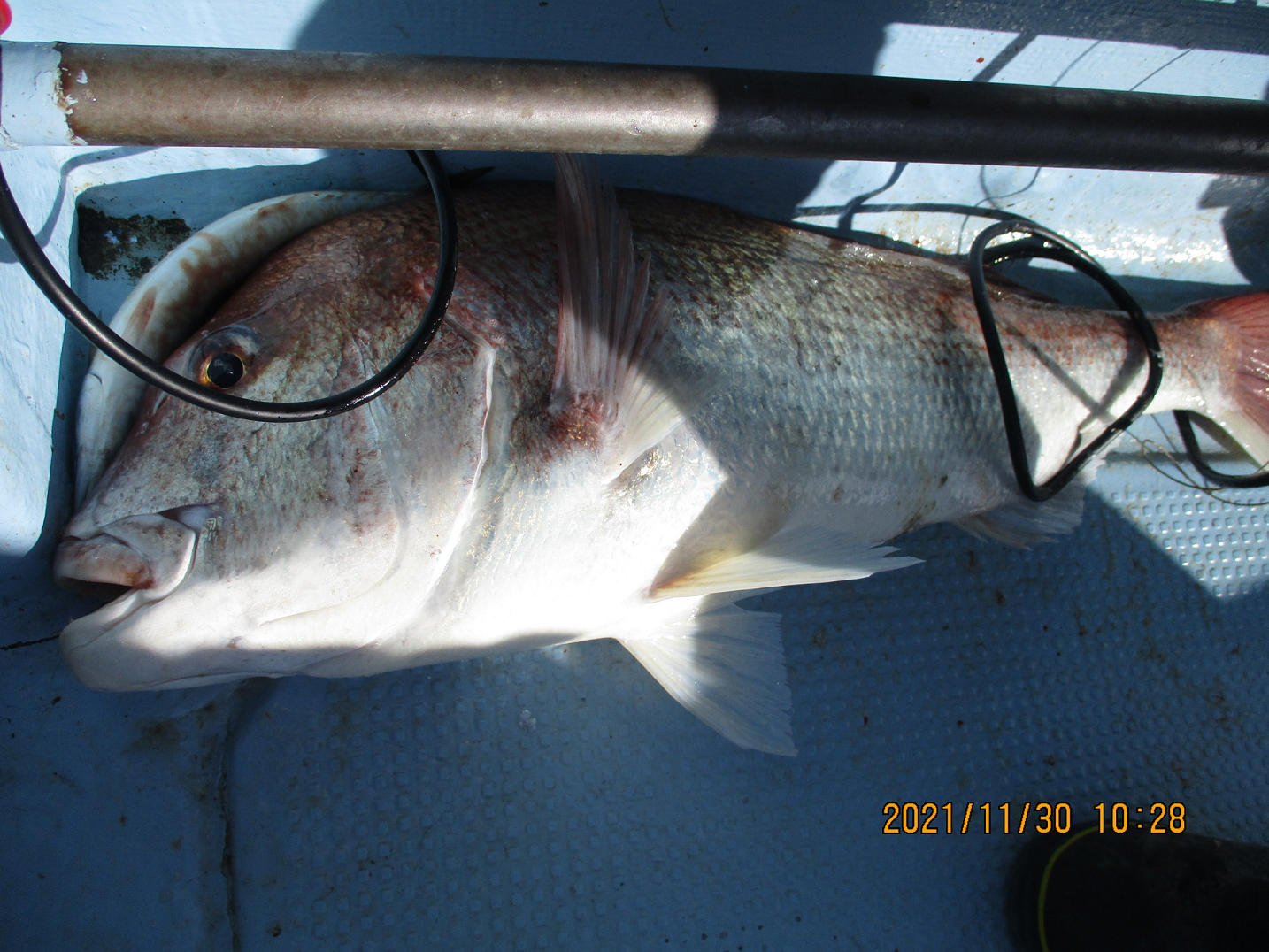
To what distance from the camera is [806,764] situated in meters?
1.68

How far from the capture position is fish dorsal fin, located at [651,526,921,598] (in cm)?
126

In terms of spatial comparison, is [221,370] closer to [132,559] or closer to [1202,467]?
[132,559]

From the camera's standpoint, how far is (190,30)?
4.03 ft

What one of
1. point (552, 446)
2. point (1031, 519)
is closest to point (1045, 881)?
point (1031, 519)

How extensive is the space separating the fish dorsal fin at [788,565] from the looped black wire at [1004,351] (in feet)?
1.44

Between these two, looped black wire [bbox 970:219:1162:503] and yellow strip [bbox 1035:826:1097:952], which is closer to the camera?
looped black wire [bbox 970:219:1162:503]

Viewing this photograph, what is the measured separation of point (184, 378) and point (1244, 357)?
2306 mm

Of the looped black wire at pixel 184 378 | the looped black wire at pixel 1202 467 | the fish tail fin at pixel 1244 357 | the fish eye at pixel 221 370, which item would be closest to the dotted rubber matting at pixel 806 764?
the looped black wire at pixel 1202 467

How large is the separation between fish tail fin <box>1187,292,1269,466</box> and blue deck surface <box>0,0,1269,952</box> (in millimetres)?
244

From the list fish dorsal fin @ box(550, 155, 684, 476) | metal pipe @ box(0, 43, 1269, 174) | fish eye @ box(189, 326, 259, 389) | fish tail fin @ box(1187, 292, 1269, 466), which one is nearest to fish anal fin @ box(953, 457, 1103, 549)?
fish tail fin @ box(1187, 292, 1269, 466)

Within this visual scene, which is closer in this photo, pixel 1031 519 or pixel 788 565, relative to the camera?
pixel 788 565

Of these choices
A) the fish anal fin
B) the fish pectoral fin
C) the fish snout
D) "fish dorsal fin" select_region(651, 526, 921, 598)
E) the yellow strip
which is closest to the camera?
the fish snout

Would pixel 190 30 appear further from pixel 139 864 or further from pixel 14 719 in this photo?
pixel 139 864

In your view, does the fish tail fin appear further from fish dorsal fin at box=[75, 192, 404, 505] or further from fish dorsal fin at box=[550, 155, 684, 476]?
fish dorsal fin at box=[75, 192, 404, 505]
